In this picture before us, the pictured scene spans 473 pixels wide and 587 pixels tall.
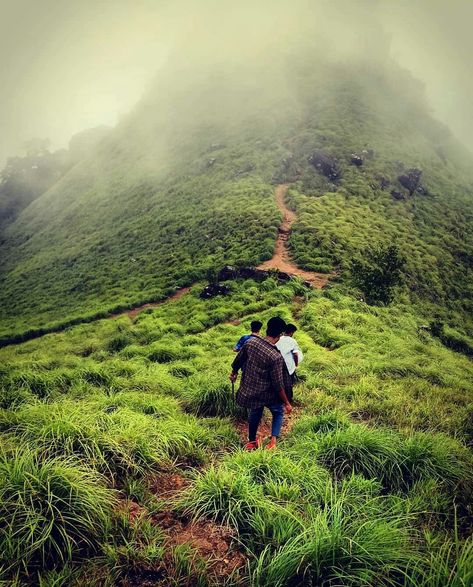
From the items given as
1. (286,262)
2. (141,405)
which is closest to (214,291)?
(286,262)

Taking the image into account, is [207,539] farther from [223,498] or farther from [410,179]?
[410,179]

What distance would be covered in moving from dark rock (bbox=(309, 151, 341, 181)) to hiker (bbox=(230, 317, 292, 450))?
1519 inches

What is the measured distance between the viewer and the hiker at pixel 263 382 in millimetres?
5746

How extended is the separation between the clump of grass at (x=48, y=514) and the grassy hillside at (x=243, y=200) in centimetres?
2030

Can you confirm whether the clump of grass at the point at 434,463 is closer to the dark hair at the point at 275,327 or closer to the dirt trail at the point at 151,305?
the dark hair at the point at 275,327

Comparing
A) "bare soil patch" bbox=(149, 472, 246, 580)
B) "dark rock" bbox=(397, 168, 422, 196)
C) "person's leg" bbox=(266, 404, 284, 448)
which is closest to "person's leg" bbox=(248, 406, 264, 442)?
"person's leg" bbox=(266, 404, 284, 448)

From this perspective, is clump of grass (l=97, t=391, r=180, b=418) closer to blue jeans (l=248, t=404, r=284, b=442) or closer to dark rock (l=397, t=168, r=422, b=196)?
blue jeans (l=248, t=404, r=284, b=442)

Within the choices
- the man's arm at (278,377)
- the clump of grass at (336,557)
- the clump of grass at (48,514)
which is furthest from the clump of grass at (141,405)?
the clump of grass at (336,557)

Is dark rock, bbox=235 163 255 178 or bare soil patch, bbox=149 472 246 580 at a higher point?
dark rock, bbox=235 163 255 178

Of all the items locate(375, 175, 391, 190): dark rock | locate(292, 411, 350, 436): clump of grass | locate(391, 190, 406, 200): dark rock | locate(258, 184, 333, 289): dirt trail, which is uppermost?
locate(375, 175, 391, 190): dark rock

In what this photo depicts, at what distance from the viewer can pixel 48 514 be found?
126 inches

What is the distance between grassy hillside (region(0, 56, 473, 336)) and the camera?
27453 millimetres

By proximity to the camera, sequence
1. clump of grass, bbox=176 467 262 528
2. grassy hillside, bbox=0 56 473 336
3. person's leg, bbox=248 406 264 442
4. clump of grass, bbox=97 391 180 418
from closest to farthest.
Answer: clump of grass, bbox=176 467 262 528 < person's leg, bbox=248 406 264 442 < clump of grass, bbox=97 391 180 418 < grassy hillside, bbox=0 56 473 336

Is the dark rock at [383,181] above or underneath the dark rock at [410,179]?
underneath
